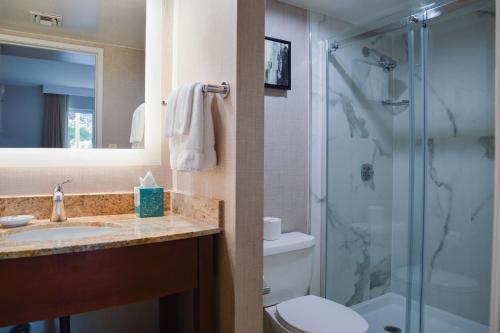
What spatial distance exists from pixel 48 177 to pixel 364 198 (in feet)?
6.31

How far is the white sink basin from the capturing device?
124 centimetres

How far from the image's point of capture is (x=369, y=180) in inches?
95.4

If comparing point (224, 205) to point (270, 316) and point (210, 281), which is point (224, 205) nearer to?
point (210, 281)

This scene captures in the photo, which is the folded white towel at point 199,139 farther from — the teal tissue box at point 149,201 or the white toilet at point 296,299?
the white toilet at point 296,299

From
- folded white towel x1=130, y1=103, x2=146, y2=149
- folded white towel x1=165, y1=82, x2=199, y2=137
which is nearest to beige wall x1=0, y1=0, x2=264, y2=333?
folded white towel x1=165, y1=82, x2=199, y2=137

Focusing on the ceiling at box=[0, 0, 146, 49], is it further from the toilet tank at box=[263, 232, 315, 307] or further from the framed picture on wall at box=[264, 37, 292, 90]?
the toilet tank at box=[263, 232, 315, 307]

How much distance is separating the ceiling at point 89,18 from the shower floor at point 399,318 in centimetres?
219

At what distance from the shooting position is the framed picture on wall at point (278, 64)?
79.4 inches

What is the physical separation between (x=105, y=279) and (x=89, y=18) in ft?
3.77

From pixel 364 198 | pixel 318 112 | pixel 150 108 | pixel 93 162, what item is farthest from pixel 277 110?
pixel 93 162

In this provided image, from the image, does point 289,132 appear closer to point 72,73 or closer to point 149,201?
point 149,201

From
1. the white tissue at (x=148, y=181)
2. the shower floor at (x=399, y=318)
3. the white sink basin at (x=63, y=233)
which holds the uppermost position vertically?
the white tissue at (x=148, y=181)

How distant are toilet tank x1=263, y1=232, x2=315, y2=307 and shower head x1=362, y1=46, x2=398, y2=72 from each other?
4.29 feet

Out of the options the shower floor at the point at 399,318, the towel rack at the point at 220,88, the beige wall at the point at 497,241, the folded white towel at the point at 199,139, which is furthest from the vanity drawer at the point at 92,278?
the shower floor at the point at 399,318
